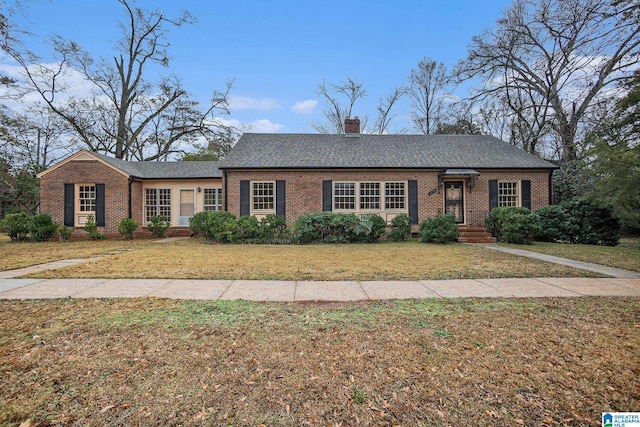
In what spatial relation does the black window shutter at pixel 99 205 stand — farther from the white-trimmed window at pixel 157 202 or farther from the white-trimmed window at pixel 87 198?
the white-trimmed window at pixel 157 202

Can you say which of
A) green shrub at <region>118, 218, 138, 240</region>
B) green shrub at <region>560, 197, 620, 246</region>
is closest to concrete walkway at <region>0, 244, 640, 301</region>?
green shrub at <region>560, 197, 620, 246</region>

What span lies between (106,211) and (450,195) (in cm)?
1692

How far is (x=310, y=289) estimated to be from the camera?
5184 mm

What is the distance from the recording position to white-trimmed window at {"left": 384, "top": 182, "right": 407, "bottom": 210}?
1478cm

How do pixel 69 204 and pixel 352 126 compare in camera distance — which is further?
pixel 352 126

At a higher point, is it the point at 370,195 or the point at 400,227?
the point at 370,195

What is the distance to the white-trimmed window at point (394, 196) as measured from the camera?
48.5ft

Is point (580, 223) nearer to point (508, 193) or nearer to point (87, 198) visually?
point (508, 193)

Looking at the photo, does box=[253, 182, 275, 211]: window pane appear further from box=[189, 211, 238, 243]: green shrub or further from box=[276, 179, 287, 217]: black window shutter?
box=[189, 211, 238, 243]: green shrub

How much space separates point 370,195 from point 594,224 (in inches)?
356

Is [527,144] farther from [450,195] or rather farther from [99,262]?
[99,262]

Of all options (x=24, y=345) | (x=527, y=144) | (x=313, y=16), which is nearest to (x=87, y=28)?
(x=313, y=16)

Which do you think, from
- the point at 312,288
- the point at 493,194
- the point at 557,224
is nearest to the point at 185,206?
the point at 312,288

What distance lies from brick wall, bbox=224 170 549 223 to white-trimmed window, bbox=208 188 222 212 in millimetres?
2285
